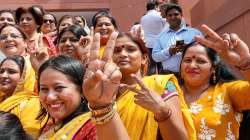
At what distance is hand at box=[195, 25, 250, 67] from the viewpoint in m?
2.54

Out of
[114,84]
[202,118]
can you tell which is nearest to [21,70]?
[202,118]

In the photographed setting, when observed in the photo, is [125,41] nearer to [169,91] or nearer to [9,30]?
[169,91]

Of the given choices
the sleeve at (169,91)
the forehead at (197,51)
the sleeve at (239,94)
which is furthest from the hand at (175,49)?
the sleeve at (169,91)

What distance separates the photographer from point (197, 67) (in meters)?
3.26

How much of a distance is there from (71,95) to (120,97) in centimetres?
37

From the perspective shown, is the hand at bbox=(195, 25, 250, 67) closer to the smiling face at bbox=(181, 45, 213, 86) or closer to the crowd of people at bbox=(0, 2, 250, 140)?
the crowd of people at bbox=(0, 2, 250, 140)

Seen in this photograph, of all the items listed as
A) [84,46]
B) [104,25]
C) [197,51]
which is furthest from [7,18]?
[197,51]

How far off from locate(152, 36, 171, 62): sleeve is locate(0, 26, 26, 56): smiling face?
145cm

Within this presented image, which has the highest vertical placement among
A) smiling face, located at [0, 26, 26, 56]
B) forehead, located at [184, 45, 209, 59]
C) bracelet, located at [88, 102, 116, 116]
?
smiling face, located at [0, 26, 26, 56]

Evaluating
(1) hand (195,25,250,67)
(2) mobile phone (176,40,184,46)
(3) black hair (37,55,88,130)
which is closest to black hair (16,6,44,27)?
(2) mobile phone (176,40,184,46)

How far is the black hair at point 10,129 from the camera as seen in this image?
2001mm

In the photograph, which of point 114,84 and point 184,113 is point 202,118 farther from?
point 114,84

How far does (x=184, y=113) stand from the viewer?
257 centimetres

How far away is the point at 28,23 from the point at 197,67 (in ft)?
8.25
